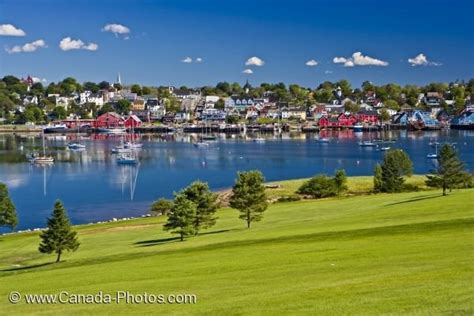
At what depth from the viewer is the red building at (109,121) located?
591 ft

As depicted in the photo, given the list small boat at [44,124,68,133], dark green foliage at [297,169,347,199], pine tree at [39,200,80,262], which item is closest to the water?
dark green foliage at [297,169,347,199]

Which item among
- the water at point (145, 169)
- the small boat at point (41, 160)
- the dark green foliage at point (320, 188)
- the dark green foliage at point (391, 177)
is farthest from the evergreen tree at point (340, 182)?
the small boat at point (41, 160)

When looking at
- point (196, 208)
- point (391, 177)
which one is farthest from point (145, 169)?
point (196, 208)

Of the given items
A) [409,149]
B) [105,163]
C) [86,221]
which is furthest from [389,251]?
[409,149]

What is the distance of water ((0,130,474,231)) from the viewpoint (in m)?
52.9

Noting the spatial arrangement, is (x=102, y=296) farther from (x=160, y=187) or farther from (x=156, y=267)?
(x=160, y=187)

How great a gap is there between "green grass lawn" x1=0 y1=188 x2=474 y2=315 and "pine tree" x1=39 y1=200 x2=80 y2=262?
0.55 metres

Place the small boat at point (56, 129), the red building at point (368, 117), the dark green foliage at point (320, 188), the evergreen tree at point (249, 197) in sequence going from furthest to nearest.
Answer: the red building at point (368, 117) < the small boat at point (56, 129) < the dark green foliage at point (320, 188) < the evergreen tree at point (249, 197)

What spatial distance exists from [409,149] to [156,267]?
94161 mm

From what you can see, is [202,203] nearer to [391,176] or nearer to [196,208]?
[196,208]

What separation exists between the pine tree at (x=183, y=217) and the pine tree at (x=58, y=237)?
421 centimetres

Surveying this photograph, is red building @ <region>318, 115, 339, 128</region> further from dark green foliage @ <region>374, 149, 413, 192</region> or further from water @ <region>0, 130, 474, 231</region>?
dark green foliage @ <region>374, 149, 413, 192</region>

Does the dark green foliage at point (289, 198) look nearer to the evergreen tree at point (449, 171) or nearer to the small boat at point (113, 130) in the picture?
the evergreen tree at point (449, 171)

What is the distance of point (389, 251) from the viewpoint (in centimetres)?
1703
